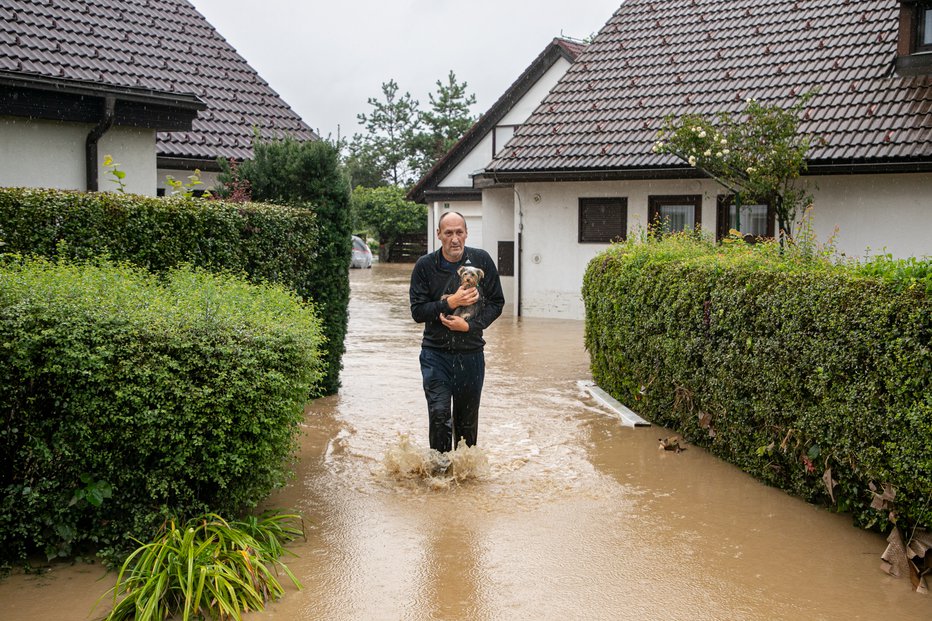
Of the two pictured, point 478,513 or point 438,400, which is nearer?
point 478,513

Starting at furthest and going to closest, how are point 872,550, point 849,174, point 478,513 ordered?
point 849,174, point 478,513, point 872,550

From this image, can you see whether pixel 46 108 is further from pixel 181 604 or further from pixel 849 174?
pixel 849 174

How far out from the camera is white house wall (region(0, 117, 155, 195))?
11602mm

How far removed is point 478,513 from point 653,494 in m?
1.56

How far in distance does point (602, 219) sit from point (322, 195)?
1111 cm

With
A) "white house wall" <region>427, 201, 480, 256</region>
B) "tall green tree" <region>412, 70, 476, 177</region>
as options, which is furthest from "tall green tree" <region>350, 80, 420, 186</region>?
"white house wall" <region>427, 201, 480, 256</region>

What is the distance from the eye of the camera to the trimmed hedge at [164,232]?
7.20m

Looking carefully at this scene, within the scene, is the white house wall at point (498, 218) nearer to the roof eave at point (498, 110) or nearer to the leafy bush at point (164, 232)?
the roof eave at point (498, 110)

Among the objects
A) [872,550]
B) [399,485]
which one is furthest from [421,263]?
[872,550]

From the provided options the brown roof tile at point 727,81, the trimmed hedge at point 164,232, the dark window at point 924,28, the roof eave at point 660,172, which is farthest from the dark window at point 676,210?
the trimmed hedge at point 164,232

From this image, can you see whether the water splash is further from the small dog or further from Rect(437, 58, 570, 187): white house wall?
Rect(437, 58, 570, 187): white house wall

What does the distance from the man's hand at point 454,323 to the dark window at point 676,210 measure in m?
13.1

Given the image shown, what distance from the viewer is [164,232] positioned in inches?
319

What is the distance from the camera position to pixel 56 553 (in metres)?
5.49
